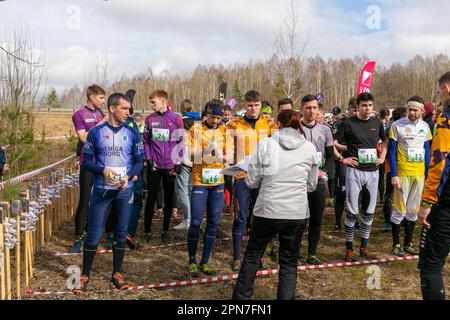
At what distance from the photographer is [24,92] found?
10.1 meters

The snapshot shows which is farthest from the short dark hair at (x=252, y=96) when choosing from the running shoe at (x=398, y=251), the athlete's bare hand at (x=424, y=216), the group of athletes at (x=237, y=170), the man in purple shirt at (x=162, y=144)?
the running shoe at (x=398, y=251)

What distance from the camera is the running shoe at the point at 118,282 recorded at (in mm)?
4180

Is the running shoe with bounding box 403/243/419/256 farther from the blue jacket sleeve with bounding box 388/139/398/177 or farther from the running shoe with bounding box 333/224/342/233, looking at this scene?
the running shoe with bounding box 333/224/342/233

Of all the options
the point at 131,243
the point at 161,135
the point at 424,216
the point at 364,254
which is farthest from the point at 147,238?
the point at 424,216

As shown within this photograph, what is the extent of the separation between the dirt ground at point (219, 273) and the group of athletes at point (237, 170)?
22 centimetres

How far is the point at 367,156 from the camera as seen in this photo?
16.7 feet

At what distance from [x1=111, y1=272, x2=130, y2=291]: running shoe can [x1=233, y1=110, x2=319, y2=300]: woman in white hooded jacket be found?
4.60 ft

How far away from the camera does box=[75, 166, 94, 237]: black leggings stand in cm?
531

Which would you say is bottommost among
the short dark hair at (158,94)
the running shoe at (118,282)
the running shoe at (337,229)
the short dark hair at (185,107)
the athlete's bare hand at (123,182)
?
the running shoe at (337,229)

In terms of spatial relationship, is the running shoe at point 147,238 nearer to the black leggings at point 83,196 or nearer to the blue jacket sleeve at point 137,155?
the black leggings at point 83,196

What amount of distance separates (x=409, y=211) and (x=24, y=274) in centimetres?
491
